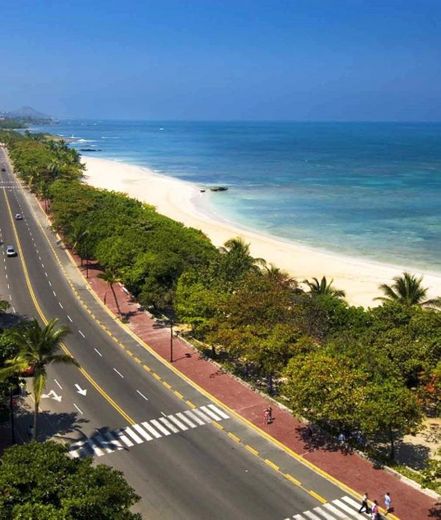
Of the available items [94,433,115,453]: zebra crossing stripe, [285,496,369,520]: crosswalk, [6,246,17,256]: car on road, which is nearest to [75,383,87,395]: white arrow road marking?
[94,433,115,453]: zebra crossing stripe

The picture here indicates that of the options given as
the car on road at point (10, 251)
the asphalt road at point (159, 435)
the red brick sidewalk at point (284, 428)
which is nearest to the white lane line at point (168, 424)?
the asphalt road at point (159, 435)

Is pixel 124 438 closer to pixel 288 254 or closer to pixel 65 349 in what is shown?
pixel 65 349

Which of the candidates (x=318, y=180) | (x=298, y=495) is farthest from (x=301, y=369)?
(x=318, y=180)

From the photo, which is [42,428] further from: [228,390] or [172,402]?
[228,390]

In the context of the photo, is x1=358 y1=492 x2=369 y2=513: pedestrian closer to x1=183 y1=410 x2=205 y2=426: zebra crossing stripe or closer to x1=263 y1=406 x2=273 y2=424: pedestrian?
x1=263 y1=406 x2=273 y2=424: pedestrian

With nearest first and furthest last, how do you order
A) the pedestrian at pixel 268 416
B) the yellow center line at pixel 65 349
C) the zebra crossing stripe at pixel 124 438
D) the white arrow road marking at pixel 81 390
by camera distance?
1. the zebra crossing stripe at pixel 124 438
2. the pedestrian at pixel 268 416
3. the yellow center line at pixel 65 349
4. the white arrow road marking at pixel 81 390

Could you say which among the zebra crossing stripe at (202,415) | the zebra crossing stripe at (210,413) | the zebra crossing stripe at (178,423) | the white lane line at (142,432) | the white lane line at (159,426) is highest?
the zebra crossing stripe at (210,413)

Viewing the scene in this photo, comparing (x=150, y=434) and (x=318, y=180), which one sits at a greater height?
(x=318, y=180)

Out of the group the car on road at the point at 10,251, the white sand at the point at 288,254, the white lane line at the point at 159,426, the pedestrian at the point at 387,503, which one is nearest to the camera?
the pedestrian at the point at 387,503

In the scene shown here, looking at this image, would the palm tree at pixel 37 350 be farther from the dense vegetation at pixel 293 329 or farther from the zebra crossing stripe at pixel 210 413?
the dense vegetation at pixel 293 329
